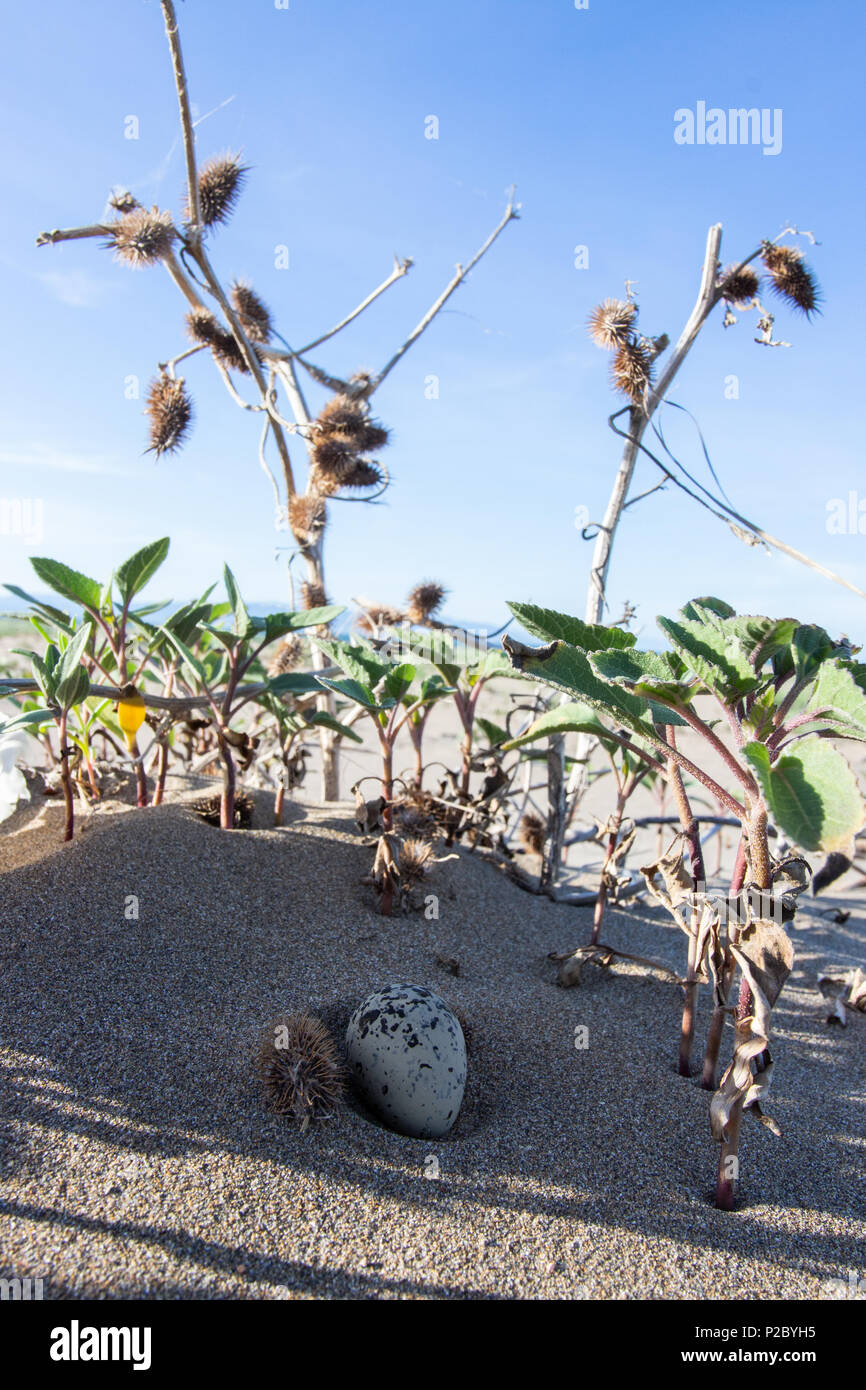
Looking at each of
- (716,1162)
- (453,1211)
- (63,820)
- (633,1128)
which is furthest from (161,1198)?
(63,820)

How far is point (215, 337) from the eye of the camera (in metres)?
4.64

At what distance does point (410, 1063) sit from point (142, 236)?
11.6 ft

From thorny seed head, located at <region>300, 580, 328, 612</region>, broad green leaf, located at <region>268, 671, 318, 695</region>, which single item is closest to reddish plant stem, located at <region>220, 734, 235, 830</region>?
broad green leaf, located at <region>268, 671, 318, 695</region>

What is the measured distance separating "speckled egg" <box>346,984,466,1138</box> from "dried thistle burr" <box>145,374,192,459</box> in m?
2.85

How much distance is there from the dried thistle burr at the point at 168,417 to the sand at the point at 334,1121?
1792mm

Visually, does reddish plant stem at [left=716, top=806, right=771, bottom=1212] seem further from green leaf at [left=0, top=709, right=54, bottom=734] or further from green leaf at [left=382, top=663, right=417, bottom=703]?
green leaf at [left=0, top=709, right=54, bottom=734]

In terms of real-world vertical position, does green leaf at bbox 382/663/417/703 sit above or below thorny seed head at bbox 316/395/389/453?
below

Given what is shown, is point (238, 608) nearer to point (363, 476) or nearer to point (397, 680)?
point (397, 680)

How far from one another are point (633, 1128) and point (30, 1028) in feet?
5.12

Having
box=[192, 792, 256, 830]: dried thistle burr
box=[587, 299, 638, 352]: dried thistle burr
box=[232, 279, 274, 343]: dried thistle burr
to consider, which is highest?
box=[232, 279, 274, 343]: dried thistle burr

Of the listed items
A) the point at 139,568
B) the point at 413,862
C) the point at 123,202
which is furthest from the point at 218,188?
the point at 413,862

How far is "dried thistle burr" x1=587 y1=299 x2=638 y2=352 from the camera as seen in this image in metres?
3.68

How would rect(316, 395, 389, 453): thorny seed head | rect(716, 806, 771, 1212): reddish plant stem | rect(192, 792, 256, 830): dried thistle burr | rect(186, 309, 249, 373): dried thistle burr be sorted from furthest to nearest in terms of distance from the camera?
1. rect(186, 309, 249, 373): dried thistle burr
2. rect(316, 395, 389, 453): thorny seed head
3. rect(192, 792, 256, 830): dried thistle burr
4. rect(716, 806, 771, 1212): reddish plant stem

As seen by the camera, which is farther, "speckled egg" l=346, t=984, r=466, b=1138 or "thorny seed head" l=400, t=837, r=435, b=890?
"thorny seed head" l=400, t=837, r=435, b=890
